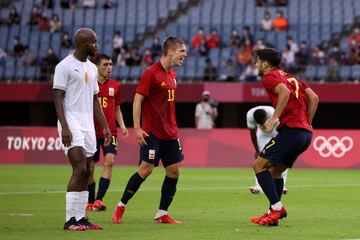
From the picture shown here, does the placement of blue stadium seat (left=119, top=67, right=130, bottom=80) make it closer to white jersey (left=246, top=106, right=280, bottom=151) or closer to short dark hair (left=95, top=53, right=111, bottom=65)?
white jersey (left=246, top=106, right=280, bottom=151)

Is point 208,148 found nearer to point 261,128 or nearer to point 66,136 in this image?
point 261,128

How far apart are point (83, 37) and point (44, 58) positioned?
91.1ft

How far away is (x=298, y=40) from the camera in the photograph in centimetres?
3853

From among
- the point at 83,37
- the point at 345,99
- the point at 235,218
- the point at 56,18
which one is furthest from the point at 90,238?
the point at 56,18

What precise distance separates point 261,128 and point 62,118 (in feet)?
25.9

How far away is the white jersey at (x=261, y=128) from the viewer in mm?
19125

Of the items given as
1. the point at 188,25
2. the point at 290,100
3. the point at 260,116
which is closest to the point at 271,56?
the point at 290,100

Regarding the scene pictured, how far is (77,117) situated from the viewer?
12359 millimetres

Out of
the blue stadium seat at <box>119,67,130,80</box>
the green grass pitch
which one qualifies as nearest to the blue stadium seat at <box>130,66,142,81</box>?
the blue stadium seat at <box>119,67,130,80</box>

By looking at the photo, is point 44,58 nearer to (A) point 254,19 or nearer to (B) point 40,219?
(A) point 254,19

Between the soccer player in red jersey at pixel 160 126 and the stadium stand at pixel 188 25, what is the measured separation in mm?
22981

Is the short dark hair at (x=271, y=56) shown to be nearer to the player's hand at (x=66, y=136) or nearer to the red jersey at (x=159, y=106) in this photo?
the red jersey at (x=159, y=106)

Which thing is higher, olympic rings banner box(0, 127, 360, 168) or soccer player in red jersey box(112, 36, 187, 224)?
soccer player in red jersey box(112, 36, 187, 224)

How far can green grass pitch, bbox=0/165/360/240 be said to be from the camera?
12.0 meters
